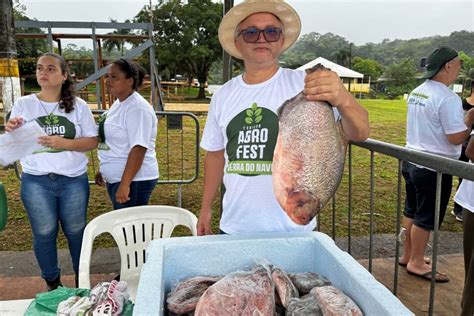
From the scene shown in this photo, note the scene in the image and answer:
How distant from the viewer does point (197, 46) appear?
32.4m

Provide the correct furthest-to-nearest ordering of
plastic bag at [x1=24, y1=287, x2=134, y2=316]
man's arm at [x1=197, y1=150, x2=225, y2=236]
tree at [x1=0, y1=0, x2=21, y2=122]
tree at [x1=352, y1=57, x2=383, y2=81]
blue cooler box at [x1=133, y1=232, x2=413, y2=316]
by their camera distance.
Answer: tree at [x1=352, y1=57, x2=383, y2=81]
tree at [x1=0, y1=0, x2=21, y2=122]
man's arm at [x1=197, y1=150, x2=225, y2=236]
plastic bag at [x1=24, y1=287, x2=134, y2=316]
blue cooler box at [x1=133, y1=232, x2=413, y2=316]

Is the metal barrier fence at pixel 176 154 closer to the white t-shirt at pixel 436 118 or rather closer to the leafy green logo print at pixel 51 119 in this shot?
the leafy green logo print at pixel 51 119

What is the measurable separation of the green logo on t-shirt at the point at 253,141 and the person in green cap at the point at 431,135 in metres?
1.98

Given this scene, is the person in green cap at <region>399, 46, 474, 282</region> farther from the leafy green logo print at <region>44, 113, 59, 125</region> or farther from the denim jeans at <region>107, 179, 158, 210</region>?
the leafy green logo print at <region>44, 113, 59, 125</region>

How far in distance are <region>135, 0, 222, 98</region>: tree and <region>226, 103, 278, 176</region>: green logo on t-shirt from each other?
28.9 meters

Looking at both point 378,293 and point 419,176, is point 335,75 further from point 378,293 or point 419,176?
point 419,176

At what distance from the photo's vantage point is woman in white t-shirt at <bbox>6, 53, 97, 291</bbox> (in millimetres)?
2600

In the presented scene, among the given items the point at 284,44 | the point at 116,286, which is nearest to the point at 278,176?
the point at 116,286

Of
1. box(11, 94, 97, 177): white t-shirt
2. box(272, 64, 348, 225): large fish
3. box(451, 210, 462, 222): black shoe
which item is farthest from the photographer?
box(451, 210, 462, 222): black shoe

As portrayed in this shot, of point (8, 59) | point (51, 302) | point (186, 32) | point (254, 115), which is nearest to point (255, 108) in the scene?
point (254, 115)

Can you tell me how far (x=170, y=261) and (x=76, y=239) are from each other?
1.81 m

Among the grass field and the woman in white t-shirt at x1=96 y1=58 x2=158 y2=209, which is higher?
the woman in white t-shirt at x1=96 y1=58 x2=158 y2=209

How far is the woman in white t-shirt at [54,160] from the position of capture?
2600 mm

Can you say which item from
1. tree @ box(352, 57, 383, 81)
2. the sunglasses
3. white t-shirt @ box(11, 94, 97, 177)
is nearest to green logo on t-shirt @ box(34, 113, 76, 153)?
white t-shirt @ box(11, 94, 97, 177)
